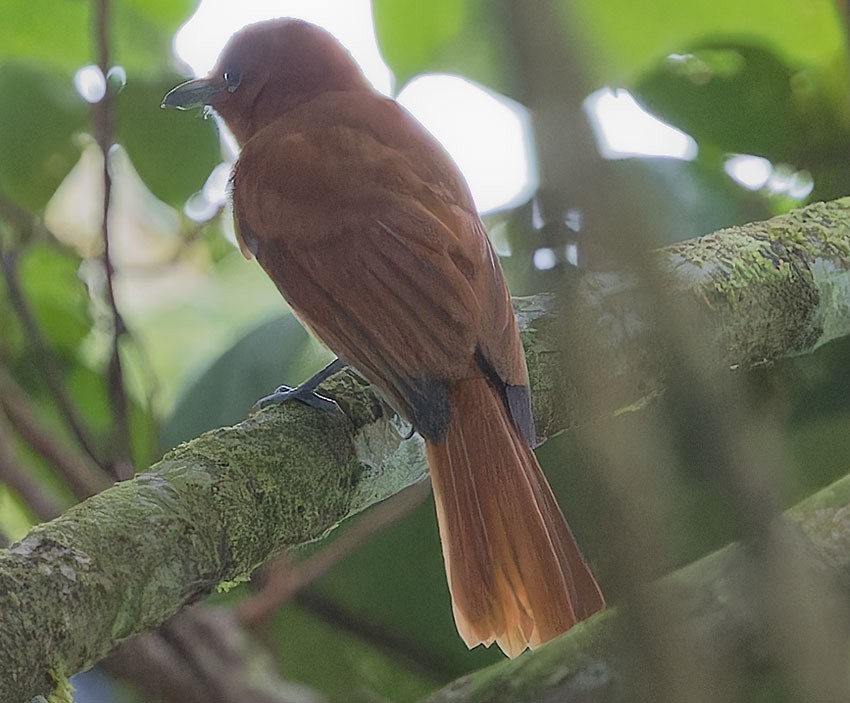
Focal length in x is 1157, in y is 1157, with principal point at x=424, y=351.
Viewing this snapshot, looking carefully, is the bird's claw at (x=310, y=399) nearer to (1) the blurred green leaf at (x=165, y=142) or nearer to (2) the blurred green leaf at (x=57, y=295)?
(1) the blurred green leaf at (x=165, y=142)

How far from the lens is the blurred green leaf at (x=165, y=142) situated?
5.54 feet

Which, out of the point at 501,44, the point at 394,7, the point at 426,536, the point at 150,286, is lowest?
the point at 426,536

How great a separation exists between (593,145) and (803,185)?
128 centimetres

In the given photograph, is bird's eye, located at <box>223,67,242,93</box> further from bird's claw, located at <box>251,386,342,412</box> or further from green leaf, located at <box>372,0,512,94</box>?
bird's claw, located at <box>251,386,342,412</box>

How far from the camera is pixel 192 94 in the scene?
1.64 metres

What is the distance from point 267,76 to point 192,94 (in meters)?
0.11

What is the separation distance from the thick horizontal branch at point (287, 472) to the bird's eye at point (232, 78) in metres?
0.65

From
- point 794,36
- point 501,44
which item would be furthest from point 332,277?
point 501,44

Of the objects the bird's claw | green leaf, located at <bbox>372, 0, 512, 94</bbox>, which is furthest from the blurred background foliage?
the bird's claw

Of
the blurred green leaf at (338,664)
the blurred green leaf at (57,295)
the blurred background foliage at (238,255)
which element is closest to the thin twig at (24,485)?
the blurred background foliage at (238,255)

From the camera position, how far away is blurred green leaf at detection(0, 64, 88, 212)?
166 centimetres

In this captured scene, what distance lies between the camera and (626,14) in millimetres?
1176

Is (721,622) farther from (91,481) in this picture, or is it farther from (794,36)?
(91,481)

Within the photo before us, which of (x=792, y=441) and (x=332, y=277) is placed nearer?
(x=332, y=277)
